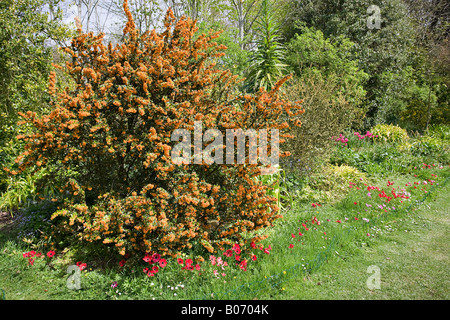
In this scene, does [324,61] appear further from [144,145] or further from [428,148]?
[144,145]

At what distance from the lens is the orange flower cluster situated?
2.70 metres

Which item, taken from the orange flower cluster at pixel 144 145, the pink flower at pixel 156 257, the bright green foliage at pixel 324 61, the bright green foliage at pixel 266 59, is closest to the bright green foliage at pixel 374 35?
the bright green foliage at pixel 324 61

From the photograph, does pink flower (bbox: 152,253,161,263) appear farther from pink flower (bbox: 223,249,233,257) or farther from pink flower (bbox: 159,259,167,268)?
pink flower (bbox: 223,249,233,257)

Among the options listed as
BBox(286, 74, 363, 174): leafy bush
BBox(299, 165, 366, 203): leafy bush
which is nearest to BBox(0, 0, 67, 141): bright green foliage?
BBox(286, 74, 363, 174): leafy bush

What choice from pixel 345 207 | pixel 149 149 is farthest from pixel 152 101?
pixel 345 207

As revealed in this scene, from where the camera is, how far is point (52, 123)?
8.70ft

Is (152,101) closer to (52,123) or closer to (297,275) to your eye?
(52,123)

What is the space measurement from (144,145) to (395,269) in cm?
295

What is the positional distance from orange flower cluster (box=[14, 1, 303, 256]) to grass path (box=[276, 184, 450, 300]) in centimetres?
83

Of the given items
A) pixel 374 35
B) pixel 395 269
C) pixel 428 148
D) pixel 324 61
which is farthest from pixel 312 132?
pixel 374 35

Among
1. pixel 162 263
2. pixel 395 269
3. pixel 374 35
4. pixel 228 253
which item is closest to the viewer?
pixel 162 263

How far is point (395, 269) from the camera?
3.17m

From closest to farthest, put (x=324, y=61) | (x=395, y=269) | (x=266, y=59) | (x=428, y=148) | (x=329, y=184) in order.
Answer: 1. (x=395, y=269)
2. (x=329, y=184)
3. (x=266, y=59)
4. (x=428, y=148)
5. (x=324, y=61)

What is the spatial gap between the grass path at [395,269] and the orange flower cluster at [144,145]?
0.83 metres
